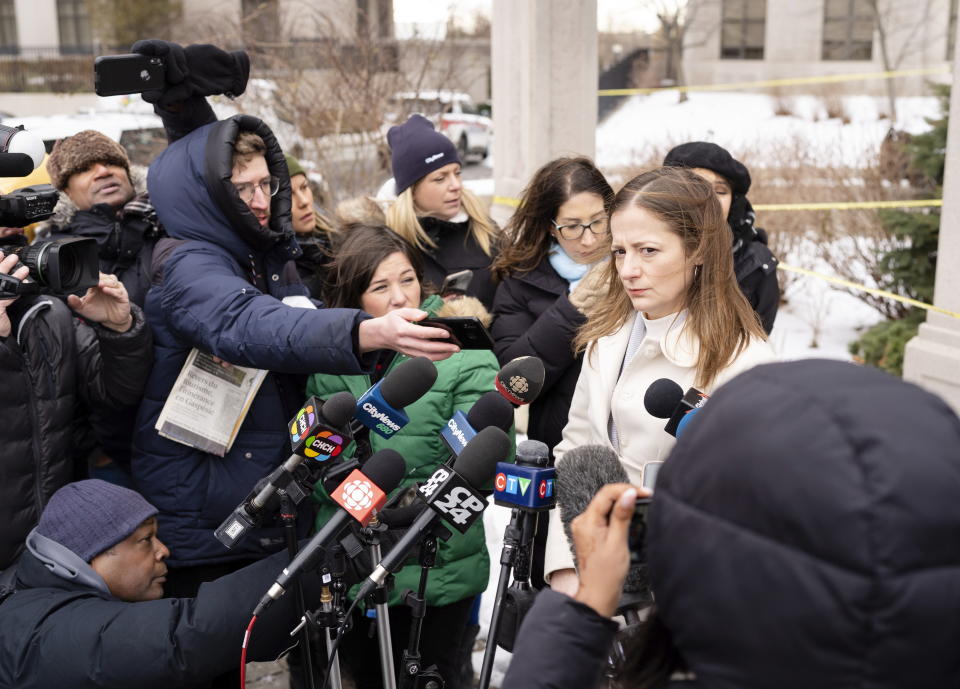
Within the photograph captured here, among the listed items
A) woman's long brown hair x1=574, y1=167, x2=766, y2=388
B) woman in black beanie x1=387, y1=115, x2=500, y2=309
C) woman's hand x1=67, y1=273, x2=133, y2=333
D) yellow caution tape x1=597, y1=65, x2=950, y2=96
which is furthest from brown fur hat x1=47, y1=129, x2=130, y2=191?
yellow caution tape x1=597, y1=65, x2=950, y2=96

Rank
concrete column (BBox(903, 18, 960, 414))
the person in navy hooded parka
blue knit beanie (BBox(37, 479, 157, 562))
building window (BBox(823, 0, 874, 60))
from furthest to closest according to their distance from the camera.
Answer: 1. building window (BBox(823, 0, 874, 60))
2. concrete column (BBox(903, 18, 960, 414))
3. the person in navy hooded parka
4. blue knit beanie (BBox(37, 479, 157, 562))

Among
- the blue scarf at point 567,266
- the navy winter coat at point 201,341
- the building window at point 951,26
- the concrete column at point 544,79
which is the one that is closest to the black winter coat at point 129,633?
the navy winter coat at point 201,341

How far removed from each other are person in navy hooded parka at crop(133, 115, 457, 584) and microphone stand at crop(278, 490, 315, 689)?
603mm

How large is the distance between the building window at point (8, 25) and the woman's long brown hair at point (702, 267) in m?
41.2

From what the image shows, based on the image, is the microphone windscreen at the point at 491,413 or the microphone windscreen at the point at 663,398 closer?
the microphone windscreen at the point at 663,398

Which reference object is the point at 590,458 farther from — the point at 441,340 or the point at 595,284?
the point at 595,284

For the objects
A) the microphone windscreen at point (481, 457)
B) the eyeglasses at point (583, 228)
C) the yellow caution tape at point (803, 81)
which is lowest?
the microphone windscreen at point (481, 457)

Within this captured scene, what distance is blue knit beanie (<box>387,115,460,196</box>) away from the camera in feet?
14.3

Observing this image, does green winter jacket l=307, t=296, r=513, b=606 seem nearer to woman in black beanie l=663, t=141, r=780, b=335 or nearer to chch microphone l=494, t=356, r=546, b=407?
chch microphone l=494, t=356, r=546, b=407

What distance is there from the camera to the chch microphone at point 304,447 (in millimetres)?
2207

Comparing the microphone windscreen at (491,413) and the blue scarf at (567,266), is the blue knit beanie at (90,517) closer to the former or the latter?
the microphone windscreen at (491,413)

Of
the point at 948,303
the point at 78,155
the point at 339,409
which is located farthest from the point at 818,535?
the point at 948,303

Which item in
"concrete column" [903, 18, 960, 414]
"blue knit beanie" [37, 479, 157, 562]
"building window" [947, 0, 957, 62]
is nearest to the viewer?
"blue knit beanie" [37, 479, 157, 562]

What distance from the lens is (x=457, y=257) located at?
431 cm
